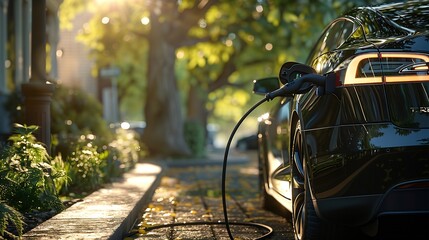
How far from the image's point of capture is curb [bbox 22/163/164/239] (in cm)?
619

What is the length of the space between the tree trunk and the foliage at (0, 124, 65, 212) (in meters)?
15.3

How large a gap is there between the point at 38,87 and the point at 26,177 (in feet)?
5.31

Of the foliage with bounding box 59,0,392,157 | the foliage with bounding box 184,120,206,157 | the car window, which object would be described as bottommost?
the foliage with bounding box 184,120,206,157

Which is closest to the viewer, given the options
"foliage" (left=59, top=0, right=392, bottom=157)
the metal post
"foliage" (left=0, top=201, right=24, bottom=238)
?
"foliage" (left=0, top=201, right=24, bottom=238)

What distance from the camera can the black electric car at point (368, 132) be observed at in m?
4.93

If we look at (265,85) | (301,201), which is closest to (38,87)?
(265,85)

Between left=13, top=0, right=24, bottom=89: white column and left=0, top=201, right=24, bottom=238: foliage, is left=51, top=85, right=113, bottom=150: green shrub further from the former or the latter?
left=0, top=201, right=24, bottom=238: foliage

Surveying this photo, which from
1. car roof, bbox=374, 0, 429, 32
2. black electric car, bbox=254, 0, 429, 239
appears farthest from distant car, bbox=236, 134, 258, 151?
black electric car, bbox=254, 0, 429, 239

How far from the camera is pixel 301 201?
5.84 metres

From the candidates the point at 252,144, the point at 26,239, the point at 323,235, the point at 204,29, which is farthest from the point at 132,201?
the point at 252,144

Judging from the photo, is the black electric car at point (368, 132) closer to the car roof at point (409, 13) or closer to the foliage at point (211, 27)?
the car roof at point (409, 13)

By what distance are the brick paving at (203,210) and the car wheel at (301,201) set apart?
1230 mm

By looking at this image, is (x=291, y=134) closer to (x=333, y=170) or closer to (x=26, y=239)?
(x=333, y=170)

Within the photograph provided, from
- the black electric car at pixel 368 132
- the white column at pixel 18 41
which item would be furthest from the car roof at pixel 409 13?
the white column at pixel 18 41
